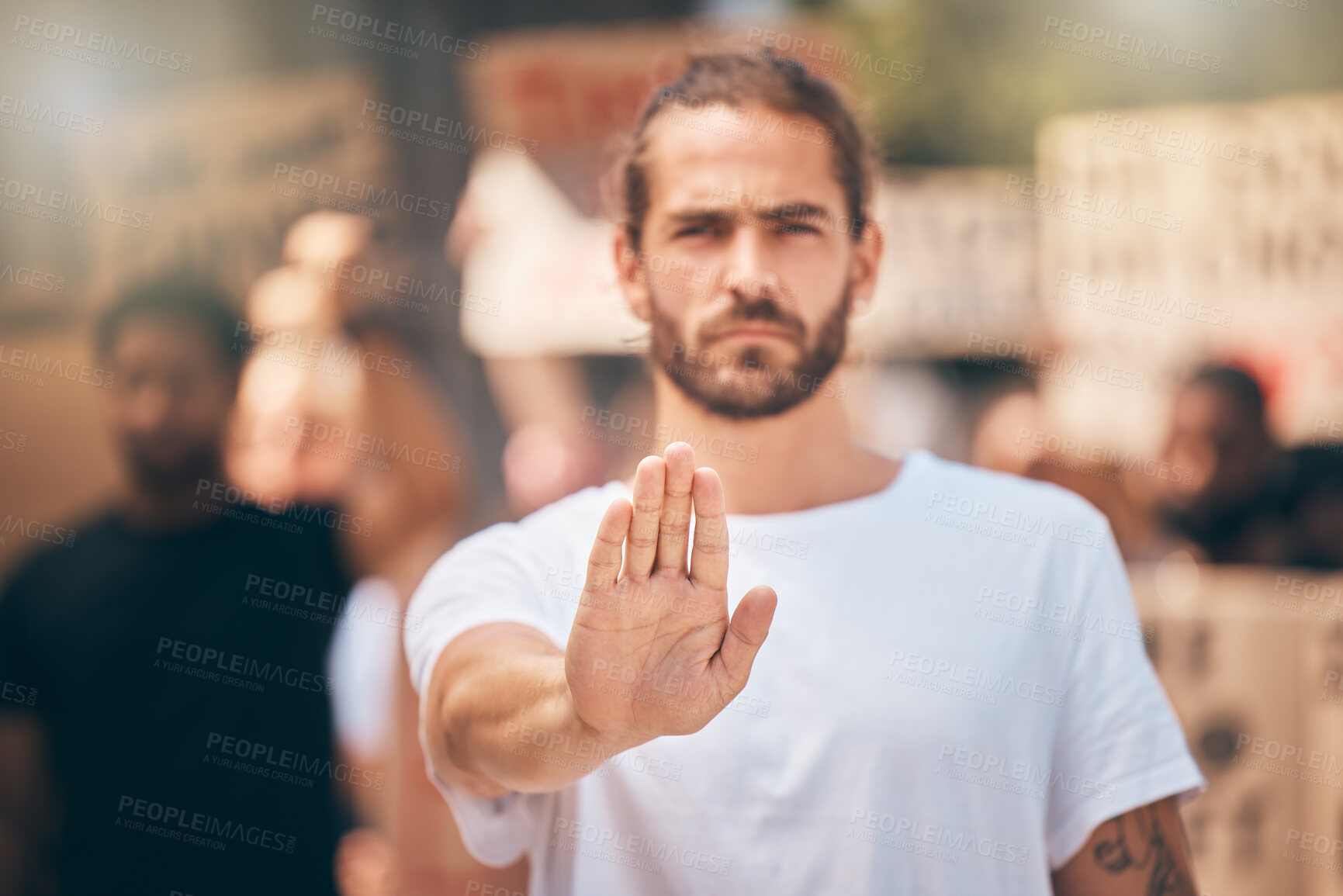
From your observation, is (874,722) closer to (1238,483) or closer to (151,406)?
(151,406)

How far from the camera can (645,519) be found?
3.64ft

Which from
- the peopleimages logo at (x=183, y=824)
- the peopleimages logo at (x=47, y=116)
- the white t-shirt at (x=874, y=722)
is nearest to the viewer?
the white t-shirt at (x=874, y=722)

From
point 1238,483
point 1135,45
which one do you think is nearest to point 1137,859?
point 1238,483

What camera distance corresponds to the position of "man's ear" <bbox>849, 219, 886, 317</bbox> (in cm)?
153

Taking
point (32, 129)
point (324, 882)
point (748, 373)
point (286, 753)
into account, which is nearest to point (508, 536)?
point (748, 373)

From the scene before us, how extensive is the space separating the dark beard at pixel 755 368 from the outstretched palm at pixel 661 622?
1.13 ft

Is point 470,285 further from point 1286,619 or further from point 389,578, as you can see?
point 1286,619

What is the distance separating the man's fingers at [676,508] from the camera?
3.59 ft

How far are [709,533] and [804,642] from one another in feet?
1.25

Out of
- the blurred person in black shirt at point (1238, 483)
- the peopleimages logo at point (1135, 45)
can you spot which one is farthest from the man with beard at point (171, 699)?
the peopleimages logo at point (1135, 45)

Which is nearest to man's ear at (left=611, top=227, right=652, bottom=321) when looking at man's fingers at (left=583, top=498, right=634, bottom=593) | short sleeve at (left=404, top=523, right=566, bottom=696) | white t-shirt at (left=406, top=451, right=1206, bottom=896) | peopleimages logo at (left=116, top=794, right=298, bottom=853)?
white t-shirt at (left=406, top=451, right=1206, bottom=896)

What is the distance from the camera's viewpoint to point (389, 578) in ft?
8.16

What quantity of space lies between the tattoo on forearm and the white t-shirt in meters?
0.03

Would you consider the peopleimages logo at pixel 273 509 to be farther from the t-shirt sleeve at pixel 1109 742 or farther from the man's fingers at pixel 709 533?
the t-shirt sleeve at pixel 1109 742
